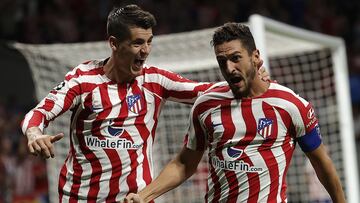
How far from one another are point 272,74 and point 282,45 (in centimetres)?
66

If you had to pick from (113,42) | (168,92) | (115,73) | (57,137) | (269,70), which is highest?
(269,70)

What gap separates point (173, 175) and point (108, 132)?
0.55 metres

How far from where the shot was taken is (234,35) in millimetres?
3727

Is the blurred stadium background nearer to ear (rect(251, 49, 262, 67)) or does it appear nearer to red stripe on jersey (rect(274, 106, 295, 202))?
red stripe on jersey (rect(274, 106, 295, 202))

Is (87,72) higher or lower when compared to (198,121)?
higher

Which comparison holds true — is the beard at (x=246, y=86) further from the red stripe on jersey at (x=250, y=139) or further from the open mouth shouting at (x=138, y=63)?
the open mouth shouting at (x=138, y=63)

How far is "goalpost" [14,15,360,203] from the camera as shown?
21.7 feet

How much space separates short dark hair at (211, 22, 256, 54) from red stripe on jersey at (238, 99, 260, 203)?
266 mm

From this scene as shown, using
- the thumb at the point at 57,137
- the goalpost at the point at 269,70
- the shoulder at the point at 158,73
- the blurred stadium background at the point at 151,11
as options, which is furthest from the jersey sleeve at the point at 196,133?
the blurred stadium background at the point at 151,11

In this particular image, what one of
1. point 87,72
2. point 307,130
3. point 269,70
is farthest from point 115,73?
point 269,70

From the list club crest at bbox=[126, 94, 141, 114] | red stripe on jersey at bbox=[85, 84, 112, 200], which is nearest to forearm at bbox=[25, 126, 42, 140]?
red stripe on jersey at bbox=[85, 84, 112, 200]

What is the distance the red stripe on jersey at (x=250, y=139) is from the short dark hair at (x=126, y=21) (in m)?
0.72

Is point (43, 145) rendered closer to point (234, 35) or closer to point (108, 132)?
point (108, 132)

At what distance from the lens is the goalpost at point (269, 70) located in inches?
260
